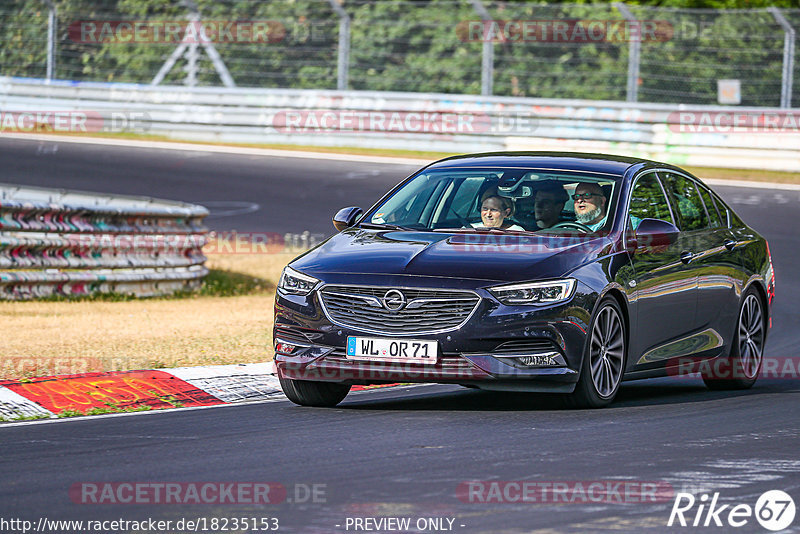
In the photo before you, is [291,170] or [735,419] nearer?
[735,419]

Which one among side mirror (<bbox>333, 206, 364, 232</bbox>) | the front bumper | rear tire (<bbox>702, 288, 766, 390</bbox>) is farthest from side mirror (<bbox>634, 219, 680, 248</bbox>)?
side mirror (<bbox>333, 206, 364, 232</bbox>)

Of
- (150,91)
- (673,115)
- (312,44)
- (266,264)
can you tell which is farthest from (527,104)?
(266,264)

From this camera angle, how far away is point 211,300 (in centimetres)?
1559

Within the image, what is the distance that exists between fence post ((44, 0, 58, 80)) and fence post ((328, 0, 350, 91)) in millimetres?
5816

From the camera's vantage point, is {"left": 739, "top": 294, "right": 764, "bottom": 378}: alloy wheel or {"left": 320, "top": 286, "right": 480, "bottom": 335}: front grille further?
{"left": 739, "top": 294, "right": 764, "bottom": 378}: alloy wheel

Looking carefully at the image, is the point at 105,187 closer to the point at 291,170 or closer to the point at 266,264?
the point at 291,170

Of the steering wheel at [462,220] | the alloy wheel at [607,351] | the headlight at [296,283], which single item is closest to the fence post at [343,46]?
the steering wheel at [462,220]

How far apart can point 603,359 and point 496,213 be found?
4.04 ft

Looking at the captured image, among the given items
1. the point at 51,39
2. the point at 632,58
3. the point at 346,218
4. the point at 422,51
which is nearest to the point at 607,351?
the point at 346,218

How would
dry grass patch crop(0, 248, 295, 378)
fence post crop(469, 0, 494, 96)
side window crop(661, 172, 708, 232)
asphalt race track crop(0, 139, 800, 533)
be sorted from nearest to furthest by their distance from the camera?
asphalt race track crop(0, 139, 800, 533)
side window crop(661, 172, 708, 232)
dry grass patch crop(0, 248, 295, 378)
fence post crop(469, 0, 494, 96)

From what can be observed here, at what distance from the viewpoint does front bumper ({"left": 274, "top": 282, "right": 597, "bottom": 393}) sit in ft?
27.1

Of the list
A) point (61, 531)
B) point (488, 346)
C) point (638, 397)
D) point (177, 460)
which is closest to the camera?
point (61, 531)

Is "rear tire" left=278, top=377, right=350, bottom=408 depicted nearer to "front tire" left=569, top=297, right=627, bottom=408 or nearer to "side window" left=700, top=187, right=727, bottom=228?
"front tire" left=569, top=297, right=627, bottom=408

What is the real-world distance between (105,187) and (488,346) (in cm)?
1532
